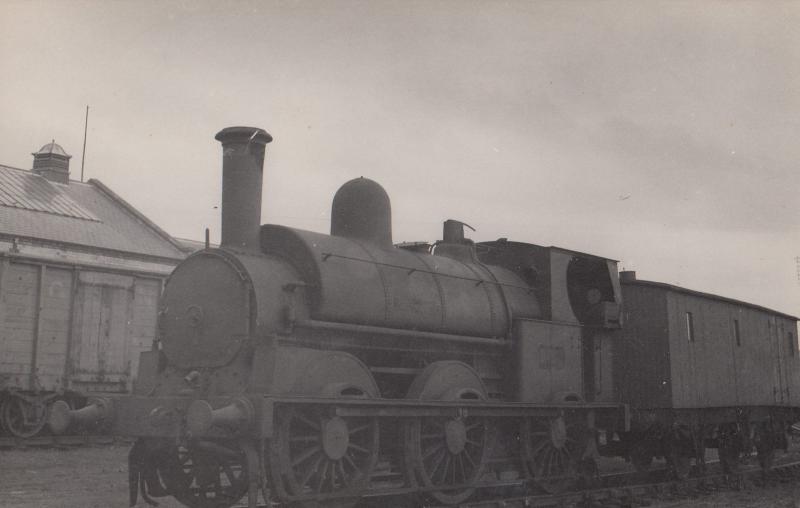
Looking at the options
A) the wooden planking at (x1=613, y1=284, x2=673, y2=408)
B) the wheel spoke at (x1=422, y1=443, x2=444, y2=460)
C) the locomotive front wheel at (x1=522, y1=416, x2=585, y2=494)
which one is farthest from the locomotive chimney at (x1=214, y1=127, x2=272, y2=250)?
the wooden planking at (x1=613, y1=284, x2=673, y2=408)

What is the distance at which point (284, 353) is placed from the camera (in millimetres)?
7266

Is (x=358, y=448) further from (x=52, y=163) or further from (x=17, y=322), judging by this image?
(x=52, y=163)

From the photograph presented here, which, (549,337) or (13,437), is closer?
(549,337)

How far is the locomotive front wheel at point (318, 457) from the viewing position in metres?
7.04

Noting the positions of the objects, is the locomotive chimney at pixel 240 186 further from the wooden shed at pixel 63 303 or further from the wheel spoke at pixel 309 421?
the wooden shed at pixel 63 303

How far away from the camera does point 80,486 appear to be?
10.4m

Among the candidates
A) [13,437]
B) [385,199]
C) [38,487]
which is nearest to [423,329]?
[385,199]

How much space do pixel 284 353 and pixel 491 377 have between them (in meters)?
3.58

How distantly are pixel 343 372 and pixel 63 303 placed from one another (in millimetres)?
10364

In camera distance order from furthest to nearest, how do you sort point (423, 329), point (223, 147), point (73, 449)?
point (73, 449) < point (423, 329) < point (223, 147)

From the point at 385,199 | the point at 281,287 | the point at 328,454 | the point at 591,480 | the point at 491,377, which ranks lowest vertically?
the point at 591,480

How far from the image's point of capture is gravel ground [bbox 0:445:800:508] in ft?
30.2

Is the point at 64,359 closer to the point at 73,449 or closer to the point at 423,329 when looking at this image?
the point at 73,449

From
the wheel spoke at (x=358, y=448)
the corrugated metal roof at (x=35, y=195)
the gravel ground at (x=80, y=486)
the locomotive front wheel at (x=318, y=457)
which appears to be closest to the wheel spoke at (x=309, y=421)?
the locomotive front wheel at (x=318, y=457)
